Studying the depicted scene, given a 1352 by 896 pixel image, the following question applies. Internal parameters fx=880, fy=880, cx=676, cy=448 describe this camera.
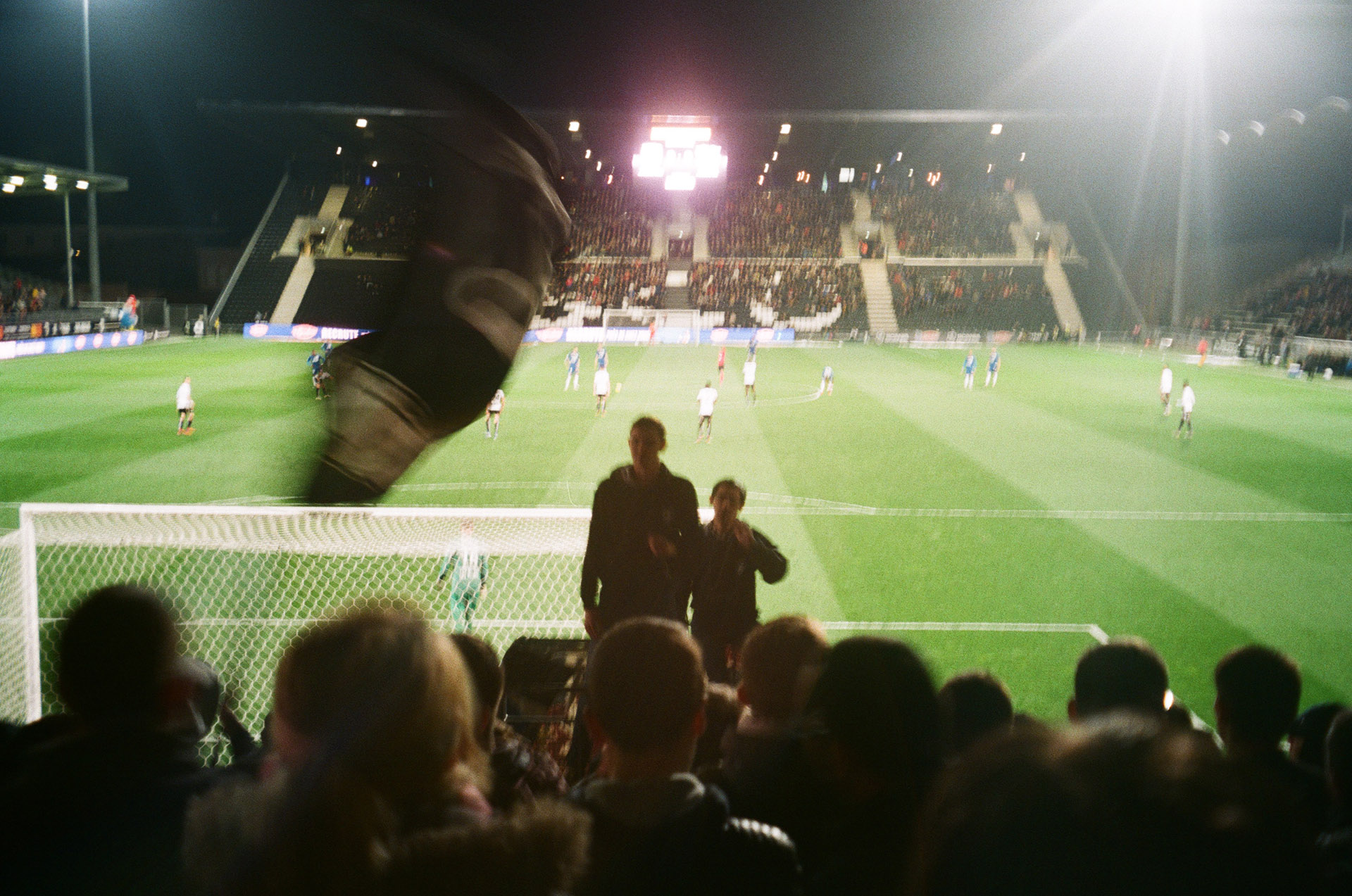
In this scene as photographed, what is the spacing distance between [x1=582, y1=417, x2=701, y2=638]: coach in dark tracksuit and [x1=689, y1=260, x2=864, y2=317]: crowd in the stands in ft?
146

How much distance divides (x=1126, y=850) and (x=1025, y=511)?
1248 cm

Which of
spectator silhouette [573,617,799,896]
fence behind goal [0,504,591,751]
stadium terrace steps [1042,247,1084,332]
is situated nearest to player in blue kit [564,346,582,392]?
fence behind goal [0,504,591,751]

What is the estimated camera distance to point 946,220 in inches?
2239

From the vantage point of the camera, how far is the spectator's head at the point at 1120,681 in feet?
9.32

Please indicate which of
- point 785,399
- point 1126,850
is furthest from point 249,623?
point 785,399

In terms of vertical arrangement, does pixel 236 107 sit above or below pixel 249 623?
above

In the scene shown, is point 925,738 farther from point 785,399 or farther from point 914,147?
point 914,147

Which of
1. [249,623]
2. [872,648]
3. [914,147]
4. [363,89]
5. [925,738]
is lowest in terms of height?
[249,623]

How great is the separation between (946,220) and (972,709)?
192 feet

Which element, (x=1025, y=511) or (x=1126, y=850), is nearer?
(x=1126, y=850)

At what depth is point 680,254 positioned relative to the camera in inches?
2140

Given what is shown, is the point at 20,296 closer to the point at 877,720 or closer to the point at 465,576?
the point at 465,576

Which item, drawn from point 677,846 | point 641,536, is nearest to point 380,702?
point 677,846

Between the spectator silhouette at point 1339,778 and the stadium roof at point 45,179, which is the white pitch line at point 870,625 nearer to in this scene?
the spectator silhouette at point 1339,778
